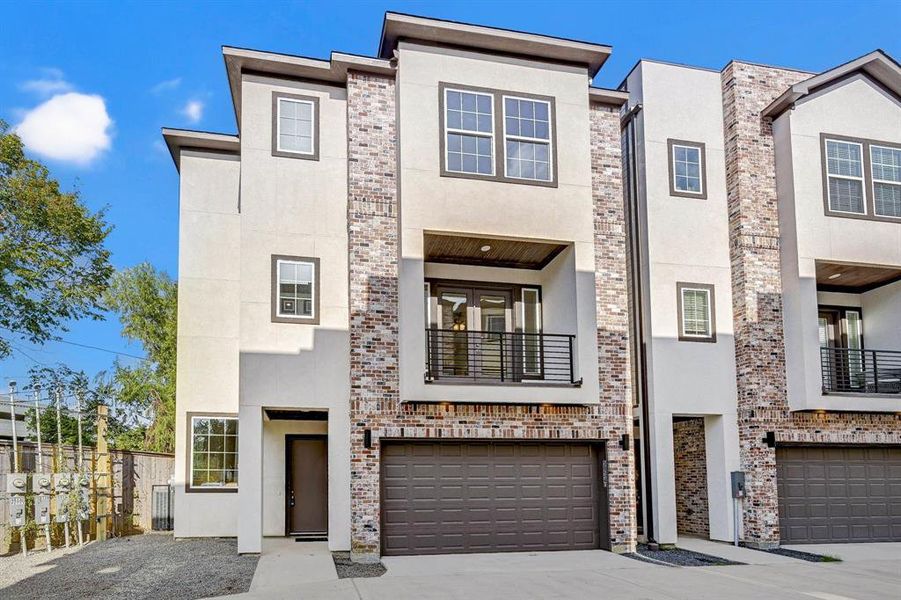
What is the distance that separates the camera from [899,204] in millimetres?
15336

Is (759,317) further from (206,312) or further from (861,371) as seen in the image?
(206,312)

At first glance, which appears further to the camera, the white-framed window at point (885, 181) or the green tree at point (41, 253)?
the green tree at point (41, 253)

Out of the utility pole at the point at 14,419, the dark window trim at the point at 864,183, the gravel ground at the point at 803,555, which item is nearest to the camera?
the utility pole at the point at 14,419

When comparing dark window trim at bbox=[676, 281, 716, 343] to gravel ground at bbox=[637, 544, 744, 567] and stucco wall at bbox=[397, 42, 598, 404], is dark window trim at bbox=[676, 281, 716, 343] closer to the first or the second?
stucco wall at bbox=[397, 42, 598, 404]

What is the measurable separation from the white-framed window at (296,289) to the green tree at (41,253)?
7379 mm

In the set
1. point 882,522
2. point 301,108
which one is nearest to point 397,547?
point 301,108

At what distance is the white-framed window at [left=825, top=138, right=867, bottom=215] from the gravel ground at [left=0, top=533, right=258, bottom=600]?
41.1ft

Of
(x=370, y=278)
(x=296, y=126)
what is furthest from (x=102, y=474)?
(x=296, y=126)

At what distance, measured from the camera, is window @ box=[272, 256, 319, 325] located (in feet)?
41.8

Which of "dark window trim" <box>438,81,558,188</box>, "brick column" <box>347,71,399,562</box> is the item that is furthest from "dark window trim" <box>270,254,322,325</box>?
"dark window trim" <box>438,81,558,188</box>

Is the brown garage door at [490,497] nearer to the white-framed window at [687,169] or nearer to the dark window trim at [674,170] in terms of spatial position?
the dark window trim at [674,170]

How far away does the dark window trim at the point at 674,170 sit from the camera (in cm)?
1489

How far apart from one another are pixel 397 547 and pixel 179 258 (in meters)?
7.28

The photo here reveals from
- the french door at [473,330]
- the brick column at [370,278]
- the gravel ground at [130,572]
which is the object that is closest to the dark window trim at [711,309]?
the french door at [473,330]
